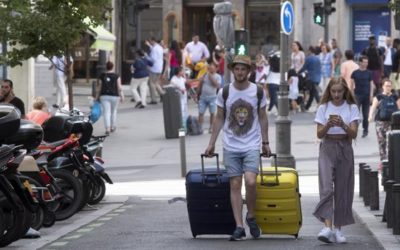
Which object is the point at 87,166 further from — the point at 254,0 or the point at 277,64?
the point at 254,0

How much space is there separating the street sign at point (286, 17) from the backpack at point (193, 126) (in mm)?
7455

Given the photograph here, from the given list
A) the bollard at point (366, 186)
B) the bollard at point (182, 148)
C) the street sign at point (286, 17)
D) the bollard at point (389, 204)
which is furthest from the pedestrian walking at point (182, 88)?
the bollard at point (389, 204)

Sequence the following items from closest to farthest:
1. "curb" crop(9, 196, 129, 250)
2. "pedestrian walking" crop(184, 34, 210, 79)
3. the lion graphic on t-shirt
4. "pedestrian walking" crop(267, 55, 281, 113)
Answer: the lion graphic on t-shirt
"curb" crop(9, 196, 129, 250)
"pedestrian walking" crop(267, 55, 281, 113)
"pedestrian walking" crop(184, 34, 210, 79)

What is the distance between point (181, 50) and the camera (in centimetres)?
4216

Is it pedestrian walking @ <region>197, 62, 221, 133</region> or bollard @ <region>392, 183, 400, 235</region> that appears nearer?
bollard @ <region>392, 183, 400, 235</region>

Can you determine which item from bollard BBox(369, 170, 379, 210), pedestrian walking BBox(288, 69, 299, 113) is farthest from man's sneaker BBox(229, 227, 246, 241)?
pedestrian walking BBox(288, 69, 299, 113)

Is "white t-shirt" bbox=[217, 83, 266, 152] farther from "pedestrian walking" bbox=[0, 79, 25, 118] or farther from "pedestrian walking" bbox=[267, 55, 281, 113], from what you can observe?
"pedestrian walking" bbox=[267, 55, 281, 113]

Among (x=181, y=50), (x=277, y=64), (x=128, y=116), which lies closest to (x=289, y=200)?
(x=277, y=64)

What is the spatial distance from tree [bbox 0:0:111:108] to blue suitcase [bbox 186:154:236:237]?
787 cm

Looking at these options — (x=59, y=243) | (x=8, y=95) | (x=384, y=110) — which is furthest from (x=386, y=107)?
(x=59, y=243)

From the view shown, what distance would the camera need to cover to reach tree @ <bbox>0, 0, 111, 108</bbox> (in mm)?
20922

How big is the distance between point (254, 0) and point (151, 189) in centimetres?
3036

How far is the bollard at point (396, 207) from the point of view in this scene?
522 inches

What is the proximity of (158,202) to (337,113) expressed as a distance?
5734 millimetres
